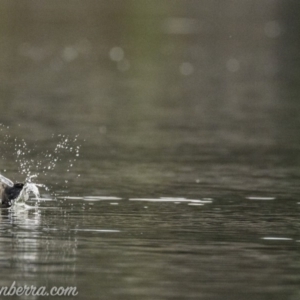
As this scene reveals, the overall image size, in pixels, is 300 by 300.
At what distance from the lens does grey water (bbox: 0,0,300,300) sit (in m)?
13.0

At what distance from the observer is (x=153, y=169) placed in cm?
2139

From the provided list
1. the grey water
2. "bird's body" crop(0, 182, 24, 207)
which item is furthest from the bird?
the grey water

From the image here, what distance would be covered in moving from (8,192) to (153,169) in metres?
4.61

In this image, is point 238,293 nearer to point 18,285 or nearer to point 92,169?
point 18,285

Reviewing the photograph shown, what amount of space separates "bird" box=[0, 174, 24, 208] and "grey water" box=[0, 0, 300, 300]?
394mm

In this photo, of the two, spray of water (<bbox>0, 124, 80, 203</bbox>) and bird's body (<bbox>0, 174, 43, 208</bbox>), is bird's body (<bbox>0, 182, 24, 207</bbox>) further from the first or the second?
spray of water (<bbox>0, 124, 80, 203</bbox>)

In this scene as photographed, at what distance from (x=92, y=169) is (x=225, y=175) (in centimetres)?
210

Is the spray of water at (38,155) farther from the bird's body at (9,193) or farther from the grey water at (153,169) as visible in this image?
the bird's body at (9,193)

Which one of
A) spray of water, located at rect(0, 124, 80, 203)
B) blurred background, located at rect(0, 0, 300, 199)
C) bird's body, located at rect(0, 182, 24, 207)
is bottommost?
bird's body, located at rect(0, 182, 24, 207)

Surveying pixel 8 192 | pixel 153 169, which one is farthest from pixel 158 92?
pixel 8 192

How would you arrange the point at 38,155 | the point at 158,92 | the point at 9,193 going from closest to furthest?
1. the point at 9,193
2. the point at 38,155
3. the point at 158,92

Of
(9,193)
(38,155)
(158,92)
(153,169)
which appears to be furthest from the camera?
(158,92)

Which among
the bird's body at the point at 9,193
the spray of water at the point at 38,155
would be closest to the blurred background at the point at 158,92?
the spray of water at the point at 38,155

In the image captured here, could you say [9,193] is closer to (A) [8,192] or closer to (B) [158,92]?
(A) [8,192]
